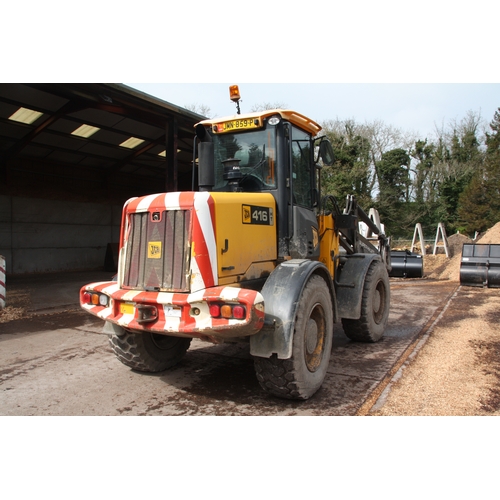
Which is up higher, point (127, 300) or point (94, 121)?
point (94, 121)

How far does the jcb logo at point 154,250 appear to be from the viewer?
12.4 feet

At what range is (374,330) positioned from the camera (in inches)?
233

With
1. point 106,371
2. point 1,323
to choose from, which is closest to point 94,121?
point 1,323

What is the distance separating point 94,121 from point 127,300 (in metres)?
12.6

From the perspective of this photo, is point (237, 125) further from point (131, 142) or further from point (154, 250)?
point (131, 142)

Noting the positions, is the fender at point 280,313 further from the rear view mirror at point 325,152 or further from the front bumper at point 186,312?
the rear view mirror at point 325,152

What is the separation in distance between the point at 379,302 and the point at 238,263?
3.18 metres

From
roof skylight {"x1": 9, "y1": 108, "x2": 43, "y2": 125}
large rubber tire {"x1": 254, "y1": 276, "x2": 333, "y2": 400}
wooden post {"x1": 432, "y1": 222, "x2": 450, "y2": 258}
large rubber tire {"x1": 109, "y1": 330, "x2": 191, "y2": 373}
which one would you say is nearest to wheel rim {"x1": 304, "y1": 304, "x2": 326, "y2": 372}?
large rubber tire {"x1": 254, "y1": 276, "x2": 333, "y2": 400}

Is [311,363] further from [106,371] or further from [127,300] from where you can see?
[106,371]

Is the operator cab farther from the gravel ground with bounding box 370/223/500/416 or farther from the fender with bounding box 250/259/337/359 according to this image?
the gravel ground with bounding box 370/223/500/416

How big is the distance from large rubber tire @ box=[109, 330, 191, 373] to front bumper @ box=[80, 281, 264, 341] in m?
0.62

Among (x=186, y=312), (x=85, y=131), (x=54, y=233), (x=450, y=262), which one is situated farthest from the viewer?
(x=54, y=233)

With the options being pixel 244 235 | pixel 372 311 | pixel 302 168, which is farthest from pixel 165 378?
pixel 372 311

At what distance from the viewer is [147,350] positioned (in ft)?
14.9
